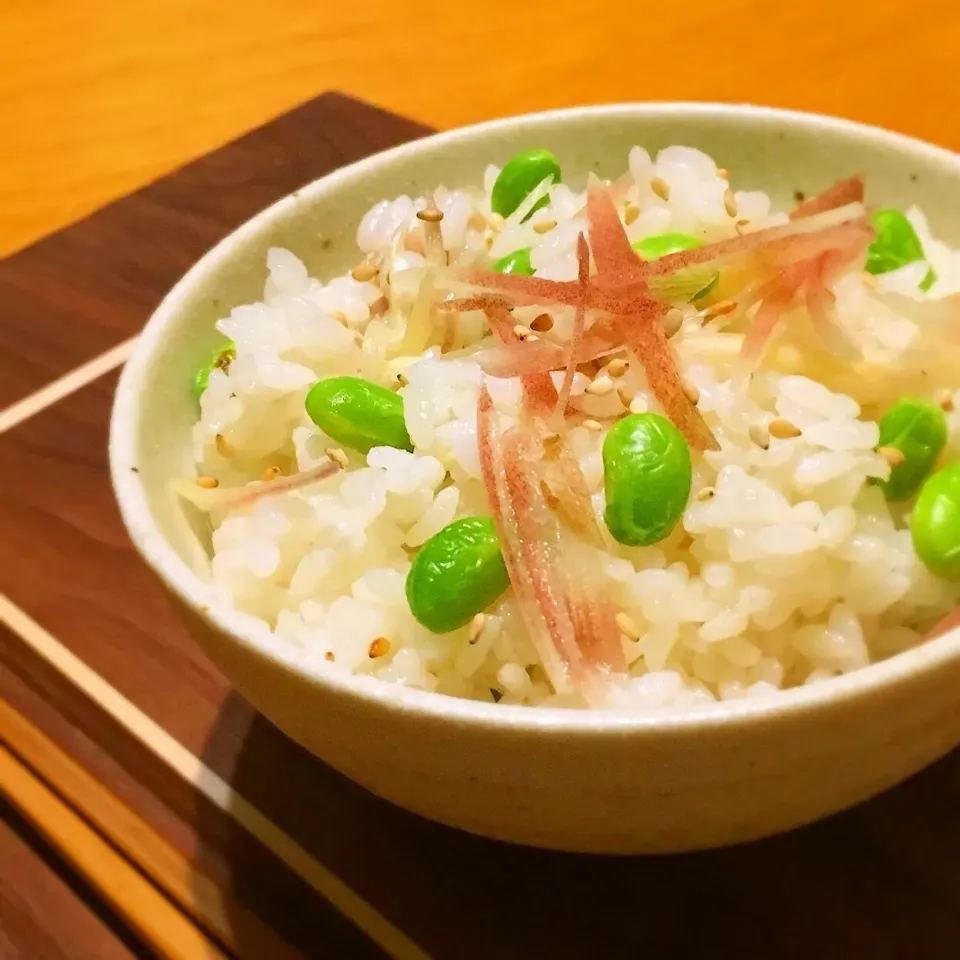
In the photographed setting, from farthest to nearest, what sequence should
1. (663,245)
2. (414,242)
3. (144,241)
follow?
(144,241) < (414,242) < (663,245)

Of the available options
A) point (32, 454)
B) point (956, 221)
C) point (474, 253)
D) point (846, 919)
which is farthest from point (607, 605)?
point (32, 454)

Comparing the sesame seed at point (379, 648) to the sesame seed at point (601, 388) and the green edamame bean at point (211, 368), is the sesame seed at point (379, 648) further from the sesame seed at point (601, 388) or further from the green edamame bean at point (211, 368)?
the green edamame bean at point (211, 368)

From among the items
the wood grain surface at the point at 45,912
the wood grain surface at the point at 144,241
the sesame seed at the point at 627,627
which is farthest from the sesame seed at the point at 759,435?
the wood grain surface at the point at 144,241

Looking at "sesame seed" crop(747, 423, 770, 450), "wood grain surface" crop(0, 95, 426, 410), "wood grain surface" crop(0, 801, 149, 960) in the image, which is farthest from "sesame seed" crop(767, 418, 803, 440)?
"wood grain surface" crop(0, 95, 426, 410)

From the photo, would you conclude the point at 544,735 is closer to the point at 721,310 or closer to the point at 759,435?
the point at 759,435

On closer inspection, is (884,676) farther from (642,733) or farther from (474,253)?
(474,253)

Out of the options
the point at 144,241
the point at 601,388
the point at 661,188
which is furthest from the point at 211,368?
the point at 144,241
